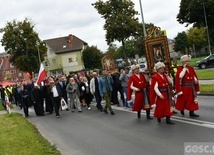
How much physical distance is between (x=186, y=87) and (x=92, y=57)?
62.9 metres

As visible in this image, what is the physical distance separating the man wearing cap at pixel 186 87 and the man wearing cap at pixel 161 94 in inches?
20.8

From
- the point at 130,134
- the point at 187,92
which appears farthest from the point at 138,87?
the point at 130,134

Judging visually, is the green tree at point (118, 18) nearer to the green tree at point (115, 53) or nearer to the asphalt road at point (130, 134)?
the asphalt road at point (130, 134)

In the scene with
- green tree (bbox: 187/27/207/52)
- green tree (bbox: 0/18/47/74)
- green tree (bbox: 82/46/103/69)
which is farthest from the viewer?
green tree (bbox: 187/27/207/52)

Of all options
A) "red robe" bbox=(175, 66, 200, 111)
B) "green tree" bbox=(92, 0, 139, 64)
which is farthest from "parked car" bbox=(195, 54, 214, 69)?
"red robe" bbox=(175, 66, 200, 111)

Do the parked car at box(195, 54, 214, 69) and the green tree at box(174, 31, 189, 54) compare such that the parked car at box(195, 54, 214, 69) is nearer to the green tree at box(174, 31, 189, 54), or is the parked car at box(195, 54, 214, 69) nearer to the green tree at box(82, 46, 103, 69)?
the green tree at box(82, 46, 103, 69)

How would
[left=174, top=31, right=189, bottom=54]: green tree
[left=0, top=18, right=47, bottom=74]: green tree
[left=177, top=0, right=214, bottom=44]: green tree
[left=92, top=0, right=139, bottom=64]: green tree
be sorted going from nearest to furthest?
[left=92, top=0, right=139, bottom=64]: green tree, [left=177, top=0, right=214, bottom=44]: green tree, [left=0, top=18, right=47, bottom=74]: green tree, [left=174, top=31, right=189, bottom=54]: green tree

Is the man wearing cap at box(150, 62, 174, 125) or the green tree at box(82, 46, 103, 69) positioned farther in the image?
the green tree at box(82, 46, 103, 69)

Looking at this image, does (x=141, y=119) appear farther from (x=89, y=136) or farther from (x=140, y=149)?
(x=140, y=149)

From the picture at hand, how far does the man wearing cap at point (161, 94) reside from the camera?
9500 millimetres

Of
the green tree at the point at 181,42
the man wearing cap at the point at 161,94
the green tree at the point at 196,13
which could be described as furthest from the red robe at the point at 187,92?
the green tree at the point at 181,42

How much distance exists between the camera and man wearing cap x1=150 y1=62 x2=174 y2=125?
9500 mm

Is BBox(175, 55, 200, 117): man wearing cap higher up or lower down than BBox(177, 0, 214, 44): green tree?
lower down

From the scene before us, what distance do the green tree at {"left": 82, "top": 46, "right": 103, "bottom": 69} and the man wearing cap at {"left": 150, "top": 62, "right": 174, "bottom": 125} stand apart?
6200cm
